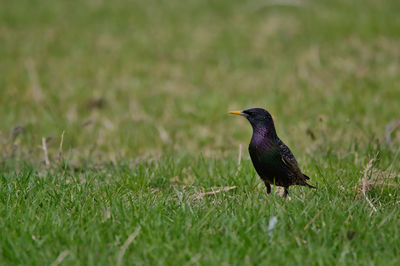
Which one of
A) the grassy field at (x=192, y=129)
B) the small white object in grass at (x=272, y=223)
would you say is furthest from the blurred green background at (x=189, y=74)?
the small white object in grass at (x=272, y=223)

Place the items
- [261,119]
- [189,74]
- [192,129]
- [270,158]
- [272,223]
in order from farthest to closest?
[189,74] → [192,129] → [261,119] → [270,158] → [272,223]

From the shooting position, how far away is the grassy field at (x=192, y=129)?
3.31 metres

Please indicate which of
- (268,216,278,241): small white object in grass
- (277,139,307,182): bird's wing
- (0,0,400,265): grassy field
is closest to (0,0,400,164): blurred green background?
(0,0,400,265): grassy field

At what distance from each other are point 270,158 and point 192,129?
3.51 meters

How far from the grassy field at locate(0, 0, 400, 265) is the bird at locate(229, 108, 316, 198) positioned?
0.19 m

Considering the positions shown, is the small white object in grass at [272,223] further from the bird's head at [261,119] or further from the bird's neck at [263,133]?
the bird's head at [261,119]

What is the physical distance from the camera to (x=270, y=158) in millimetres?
4121

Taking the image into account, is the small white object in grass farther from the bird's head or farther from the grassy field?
the bird's head

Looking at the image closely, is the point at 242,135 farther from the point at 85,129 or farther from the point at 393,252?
the point at 393,252

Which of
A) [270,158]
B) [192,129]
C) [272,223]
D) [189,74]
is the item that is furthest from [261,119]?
[189,74]

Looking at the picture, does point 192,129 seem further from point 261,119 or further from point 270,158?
point 270,158

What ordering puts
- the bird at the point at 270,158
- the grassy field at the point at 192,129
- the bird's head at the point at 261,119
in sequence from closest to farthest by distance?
the grassy field at the point at 192,129
the bird at the point at 270,158
the bird's head at the point at 261,119

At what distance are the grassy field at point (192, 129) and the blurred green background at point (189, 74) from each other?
38mm

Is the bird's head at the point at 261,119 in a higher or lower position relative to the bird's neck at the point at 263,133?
higher
